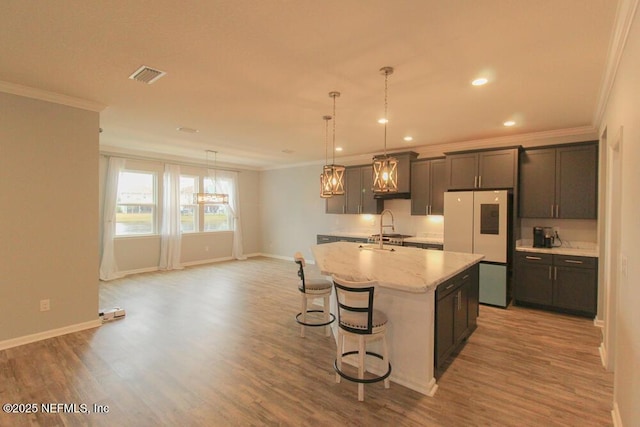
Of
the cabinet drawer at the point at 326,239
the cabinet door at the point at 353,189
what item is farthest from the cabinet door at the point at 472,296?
the cabinet drawer at the point at 326,239

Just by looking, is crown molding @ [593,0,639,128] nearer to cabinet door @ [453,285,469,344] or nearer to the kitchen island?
the kitchen island

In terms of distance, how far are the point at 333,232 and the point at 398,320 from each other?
16.8 feet

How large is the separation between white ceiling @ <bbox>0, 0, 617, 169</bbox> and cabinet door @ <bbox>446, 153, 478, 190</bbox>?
0.78m

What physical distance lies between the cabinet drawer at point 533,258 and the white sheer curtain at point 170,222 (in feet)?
23.3

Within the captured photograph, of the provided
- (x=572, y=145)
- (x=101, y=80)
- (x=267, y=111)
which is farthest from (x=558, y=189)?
(x=101, y=80)

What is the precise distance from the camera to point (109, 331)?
12.3ft

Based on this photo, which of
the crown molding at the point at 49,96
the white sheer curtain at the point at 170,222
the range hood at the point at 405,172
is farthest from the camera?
the white sheer curtain at the point at 170,222

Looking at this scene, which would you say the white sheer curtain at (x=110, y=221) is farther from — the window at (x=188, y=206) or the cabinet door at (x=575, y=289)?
the cabinet door at (x=575, y=289)

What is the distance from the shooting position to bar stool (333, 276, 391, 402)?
238 cm

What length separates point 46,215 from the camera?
3518mm

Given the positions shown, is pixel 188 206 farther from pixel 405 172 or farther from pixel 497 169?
pixel 497 169

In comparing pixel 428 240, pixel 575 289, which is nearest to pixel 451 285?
pixel 575 289

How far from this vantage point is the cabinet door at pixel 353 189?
6.90 metres

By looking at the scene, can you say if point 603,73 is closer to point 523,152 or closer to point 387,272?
point 523,152
